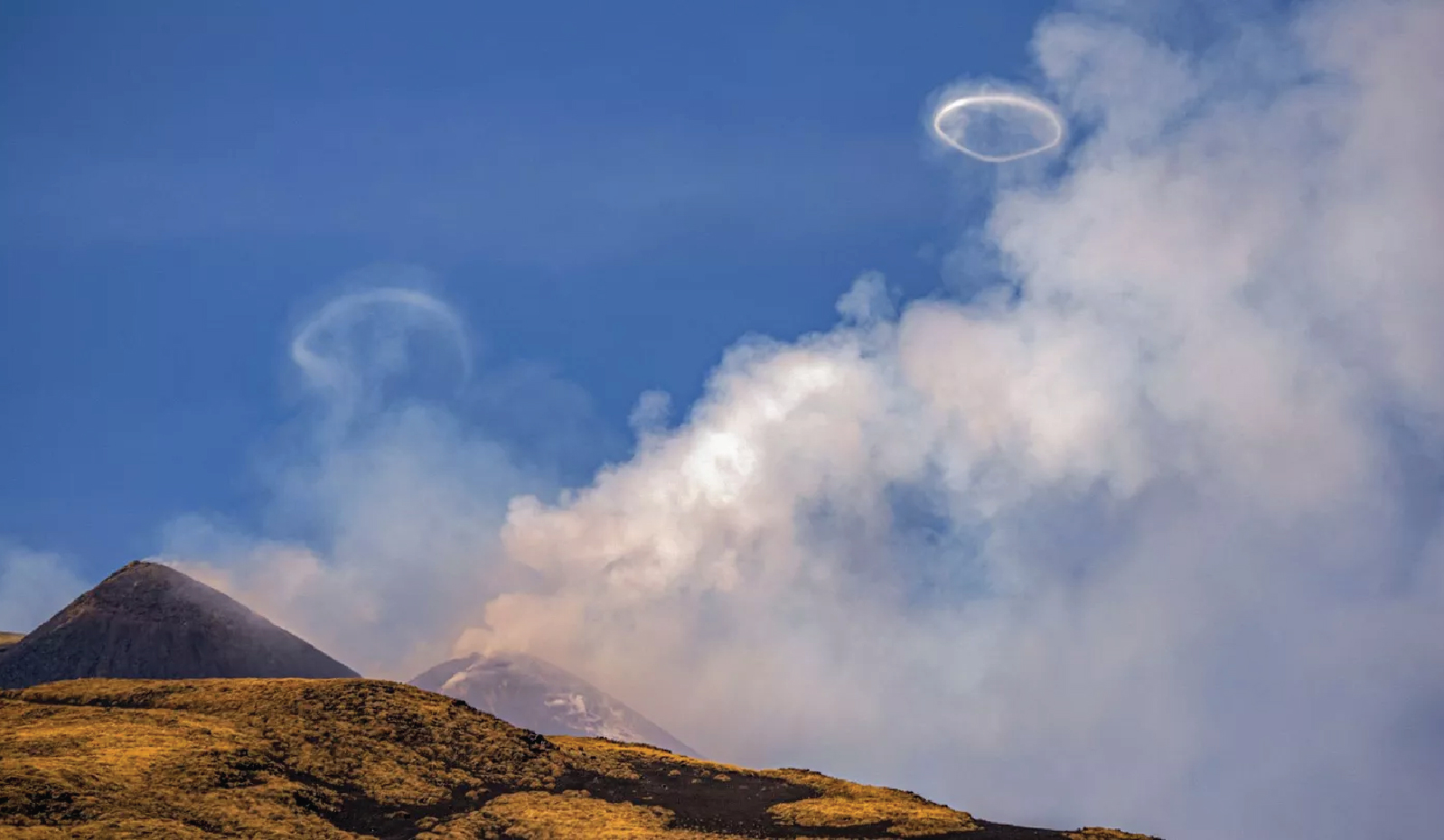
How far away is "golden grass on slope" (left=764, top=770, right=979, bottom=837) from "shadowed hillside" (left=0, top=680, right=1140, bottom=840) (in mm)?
254

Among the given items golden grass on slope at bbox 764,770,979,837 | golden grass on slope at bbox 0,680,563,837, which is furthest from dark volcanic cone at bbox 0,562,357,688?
golden grass on slope at bbox 764,770,979,837

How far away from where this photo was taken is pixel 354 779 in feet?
281

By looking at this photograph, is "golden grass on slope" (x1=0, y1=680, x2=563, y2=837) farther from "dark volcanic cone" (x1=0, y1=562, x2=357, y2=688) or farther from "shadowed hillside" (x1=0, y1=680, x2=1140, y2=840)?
"dark volcanic cone" (x1=0, y1=562, x2=357, y2=688)

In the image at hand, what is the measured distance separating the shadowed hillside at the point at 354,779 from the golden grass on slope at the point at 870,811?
0.83ft

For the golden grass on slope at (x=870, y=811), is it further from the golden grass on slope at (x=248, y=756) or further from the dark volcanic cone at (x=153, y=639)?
the dark volcanic cone at (x=153, y=639)

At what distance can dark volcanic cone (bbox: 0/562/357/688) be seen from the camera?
14200 cm

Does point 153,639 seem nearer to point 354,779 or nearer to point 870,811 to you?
point 354,779

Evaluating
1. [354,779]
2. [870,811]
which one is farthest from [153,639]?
[870,811]

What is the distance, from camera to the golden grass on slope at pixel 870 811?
285 ft

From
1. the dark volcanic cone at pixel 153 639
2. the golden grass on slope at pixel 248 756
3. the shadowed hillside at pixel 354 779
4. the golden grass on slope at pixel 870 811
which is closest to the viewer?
→ the golden grass on slope at pixel 248 756

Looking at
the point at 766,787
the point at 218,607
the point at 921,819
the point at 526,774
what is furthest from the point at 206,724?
the point at 218,607

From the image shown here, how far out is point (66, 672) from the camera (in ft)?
460

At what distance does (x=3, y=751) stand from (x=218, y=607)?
89075 millimetres

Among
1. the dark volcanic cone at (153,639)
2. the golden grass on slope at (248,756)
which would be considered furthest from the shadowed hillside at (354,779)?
the dark volcanic cone at (153,639)
